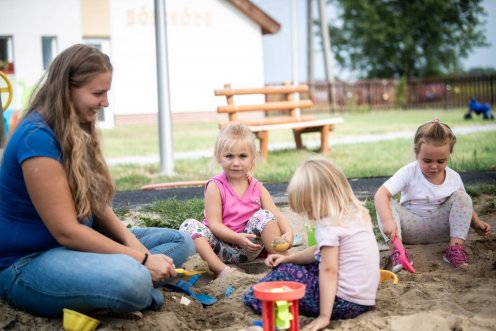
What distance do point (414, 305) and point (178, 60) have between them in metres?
21.5

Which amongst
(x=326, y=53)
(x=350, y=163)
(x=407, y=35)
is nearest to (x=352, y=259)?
(x=350, y=163)

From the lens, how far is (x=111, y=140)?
1647cm

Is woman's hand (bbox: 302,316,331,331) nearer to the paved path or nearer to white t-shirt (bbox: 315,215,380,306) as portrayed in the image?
white t-shirt (bbox: 315,215,380,306)

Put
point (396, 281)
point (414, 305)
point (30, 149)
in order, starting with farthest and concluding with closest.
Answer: point (396, 281) → point (414, 305) → point (30, 149)

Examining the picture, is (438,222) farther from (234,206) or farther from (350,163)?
(350,163)

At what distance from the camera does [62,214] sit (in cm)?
309

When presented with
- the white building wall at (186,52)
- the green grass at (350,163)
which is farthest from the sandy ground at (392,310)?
the white building wall at (186,52)

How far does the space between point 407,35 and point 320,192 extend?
40004 mm

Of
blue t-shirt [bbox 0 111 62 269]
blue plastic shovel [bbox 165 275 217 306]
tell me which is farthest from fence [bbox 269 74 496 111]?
blue t-shirt [bbox 0 111 62 269]

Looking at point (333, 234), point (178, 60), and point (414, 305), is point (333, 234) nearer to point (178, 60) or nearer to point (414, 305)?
point (414, 305)

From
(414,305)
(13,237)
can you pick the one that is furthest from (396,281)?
(13,237)

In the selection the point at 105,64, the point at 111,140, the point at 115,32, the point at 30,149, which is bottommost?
the point at 111,140

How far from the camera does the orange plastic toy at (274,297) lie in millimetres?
2768

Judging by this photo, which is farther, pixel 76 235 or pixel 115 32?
pixel 115 32
